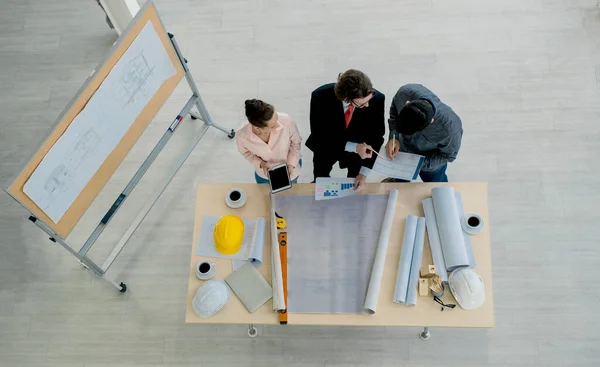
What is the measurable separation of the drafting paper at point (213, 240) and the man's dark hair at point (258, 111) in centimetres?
55

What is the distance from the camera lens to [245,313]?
2.84 m

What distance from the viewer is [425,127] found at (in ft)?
8.80

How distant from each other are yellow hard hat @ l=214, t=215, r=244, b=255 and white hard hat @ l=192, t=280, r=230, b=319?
0.18m

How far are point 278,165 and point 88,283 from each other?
5.77ft

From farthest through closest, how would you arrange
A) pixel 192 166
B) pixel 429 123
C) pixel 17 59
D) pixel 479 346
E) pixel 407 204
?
1. pixel 17 59
2. pixel 192 166
3. pixel 479 346
4. pixel 407 204
5. pixel 429 123

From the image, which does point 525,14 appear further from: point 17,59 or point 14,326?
point 14,326

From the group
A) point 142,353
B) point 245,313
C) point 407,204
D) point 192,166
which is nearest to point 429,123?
point 407,204

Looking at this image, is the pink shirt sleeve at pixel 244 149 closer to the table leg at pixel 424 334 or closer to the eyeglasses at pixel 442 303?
the eyeglasses at pixel 442 303

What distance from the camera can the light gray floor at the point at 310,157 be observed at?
12.0ft

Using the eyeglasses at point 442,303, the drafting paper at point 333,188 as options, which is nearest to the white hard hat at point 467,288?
the eyeglasses at point 442,303

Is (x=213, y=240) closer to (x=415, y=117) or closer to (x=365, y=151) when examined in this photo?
(x=365, y=151)

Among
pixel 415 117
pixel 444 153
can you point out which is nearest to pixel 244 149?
pixel 415 117

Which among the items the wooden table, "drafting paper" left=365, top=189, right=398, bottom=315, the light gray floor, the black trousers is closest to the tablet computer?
the wooden table

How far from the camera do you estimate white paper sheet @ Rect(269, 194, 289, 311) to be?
2791 mm
